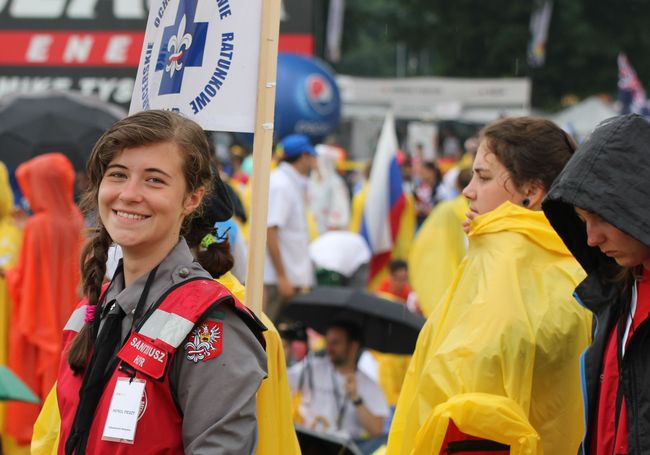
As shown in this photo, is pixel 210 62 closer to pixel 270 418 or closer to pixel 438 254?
pixel 270 418

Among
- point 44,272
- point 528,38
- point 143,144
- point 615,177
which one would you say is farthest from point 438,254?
point 528,38

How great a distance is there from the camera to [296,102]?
46.5 feet

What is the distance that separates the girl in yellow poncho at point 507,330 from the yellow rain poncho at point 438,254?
5.83 m

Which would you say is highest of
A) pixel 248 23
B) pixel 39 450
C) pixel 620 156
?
pixel 248 23

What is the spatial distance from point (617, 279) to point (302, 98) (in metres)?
11.0

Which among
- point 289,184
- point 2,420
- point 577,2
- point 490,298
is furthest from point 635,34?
point 490,298

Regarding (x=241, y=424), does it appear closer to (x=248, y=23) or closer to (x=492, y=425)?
(x=492, y=425)

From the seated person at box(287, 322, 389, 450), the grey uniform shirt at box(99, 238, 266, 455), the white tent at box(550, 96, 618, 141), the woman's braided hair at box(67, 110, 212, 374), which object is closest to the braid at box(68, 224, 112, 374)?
the woman's braided hair at box(67, 110, 212, 374)

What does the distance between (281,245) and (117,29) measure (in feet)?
24.8

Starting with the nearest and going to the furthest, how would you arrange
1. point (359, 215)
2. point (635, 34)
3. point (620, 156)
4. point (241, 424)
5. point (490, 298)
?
point (241, 424) < point (620, 156) < point (490, 298) < point (359, 215) < point (635, 34)

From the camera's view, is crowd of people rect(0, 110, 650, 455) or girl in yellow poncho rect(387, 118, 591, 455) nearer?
crowd of people rect(0, 110, 650, 455)

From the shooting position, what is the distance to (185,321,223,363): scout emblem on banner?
280 centimetres

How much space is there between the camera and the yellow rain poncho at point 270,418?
129 inches

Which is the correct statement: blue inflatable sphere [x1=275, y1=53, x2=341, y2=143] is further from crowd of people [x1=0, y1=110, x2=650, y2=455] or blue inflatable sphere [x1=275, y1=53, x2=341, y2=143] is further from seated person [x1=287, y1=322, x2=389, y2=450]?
crowd of people [x1=0, y1=110, x2=650, y2=455]
